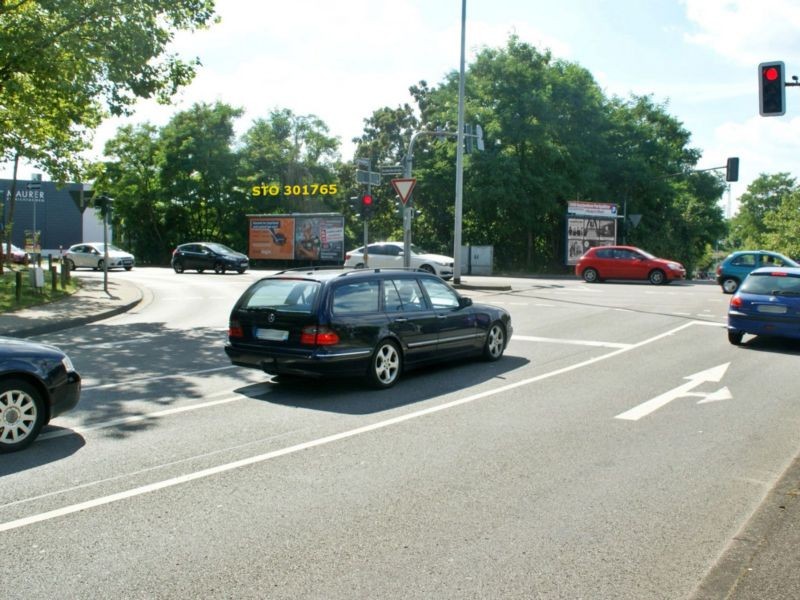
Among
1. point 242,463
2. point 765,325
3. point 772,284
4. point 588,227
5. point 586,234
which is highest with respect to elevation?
point 588,227

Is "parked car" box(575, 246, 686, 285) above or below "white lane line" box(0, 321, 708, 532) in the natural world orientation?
above

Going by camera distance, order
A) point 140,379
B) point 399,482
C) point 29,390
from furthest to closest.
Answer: point 140,379, point 29,390, point 399,482

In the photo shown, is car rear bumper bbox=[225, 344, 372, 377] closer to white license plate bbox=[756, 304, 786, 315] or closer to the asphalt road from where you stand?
the asphalt road

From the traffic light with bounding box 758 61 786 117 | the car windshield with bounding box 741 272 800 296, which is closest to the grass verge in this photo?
the car windshield with bounding box 741 272 800 296

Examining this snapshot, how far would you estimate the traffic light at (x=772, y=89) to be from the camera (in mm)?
15742

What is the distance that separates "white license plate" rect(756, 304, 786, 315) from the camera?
40.9 ft

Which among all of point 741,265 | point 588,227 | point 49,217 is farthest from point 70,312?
point 49,217

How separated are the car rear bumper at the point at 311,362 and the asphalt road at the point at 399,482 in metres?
0.31

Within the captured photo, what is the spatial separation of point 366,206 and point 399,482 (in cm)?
1986

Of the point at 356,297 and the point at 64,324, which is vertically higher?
the point at 356,297

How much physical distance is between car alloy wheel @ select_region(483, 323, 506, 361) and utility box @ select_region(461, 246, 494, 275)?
2897cm

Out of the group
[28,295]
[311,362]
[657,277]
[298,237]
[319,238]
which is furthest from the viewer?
[298,237]

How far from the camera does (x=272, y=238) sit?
47.1 m

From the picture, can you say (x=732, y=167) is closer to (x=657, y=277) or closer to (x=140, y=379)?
(x=657, y=277)
